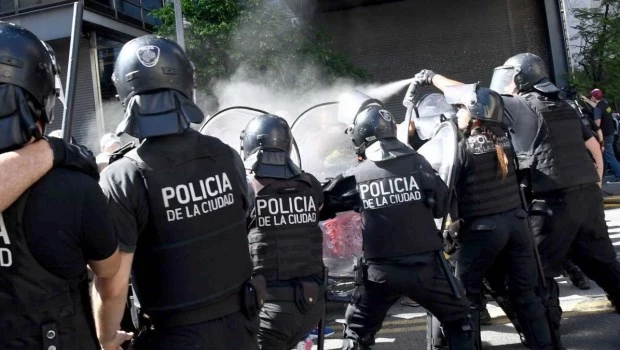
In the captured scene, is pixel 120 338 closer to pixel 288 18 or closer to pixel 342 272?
pixel 342 272

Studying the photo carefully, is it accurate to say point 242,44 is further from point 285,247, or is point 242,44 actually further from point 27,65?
point 27,65

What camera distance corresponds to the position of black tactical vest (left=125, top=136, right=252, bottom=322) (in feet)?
8.04

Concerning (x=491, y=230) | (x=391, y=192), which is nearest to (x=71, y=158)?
(x=391, y=192)

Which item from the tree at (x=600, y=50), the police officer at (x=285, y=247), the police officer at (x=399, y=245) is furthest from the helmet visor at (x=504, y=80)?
the tree at (x=600, y=50)

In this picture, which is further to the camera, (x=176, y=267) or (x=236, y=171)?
(x=236, y=171)

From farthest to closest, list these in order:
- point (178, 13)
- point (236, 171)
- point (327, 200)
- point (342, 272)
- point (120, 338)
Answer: point (178, 13) → point (342, 272) → point (327, 200) → point (236, 171) → point (120, 338)


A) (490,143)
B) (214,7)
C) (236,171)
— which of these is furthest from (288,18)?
(236,171)

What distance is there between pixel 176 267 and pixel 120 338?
32cm

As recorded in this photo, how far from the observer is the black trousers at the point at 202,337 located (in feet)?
8.08

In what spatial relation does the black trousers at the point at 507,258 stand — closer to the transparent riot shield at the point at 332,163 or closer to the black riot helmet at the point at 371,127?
the black riot helmet at the point at 371,127

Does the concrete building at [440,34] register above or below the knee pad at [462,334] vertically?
above

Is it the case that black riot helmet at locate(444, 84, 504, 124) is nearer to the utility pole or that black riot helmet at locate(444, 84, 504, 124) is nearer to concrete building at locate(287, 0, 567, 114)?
the utility pole

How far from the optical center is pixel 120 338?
2.43 meters

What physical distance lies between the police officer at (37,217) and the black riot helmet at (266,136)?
1920 millimetres
